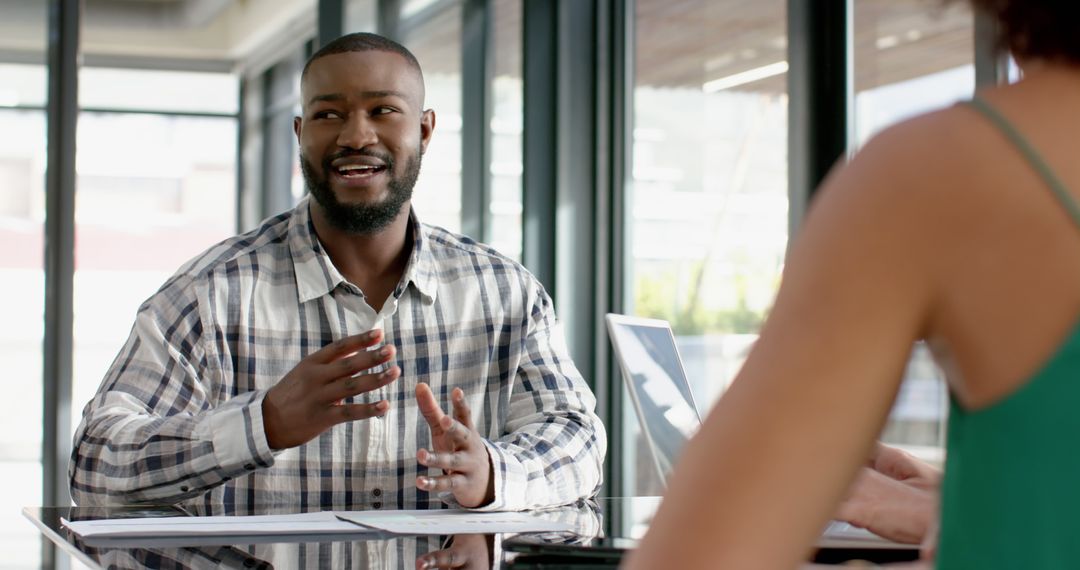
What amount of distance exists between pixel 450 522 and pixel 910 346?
3.63ft

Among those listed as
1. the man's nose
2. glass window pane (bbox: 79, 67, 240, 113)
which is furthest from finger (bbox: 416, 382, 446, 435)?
glass window pane (bbox: 79, 67, 240, 113)

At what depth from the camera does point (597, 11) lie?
452 centimetres

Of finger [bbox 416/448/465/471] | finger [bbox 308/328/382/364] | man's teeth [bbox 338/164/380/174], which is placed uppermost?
man's teeth [bbox 338/164/380/174]

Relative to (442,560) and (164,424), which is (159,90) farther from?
(442,560)

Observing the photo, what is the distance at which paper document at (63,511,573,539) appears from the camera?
4.33 feet

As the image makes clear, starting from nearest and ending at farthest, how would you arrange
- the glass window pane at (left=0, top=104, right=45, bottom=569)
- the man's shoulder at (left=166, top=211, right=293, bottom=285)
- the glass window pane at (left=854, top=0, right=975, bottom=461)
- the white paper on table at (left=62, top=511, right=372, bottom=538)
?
1. the white paper on table at (left=62, top=511, right=372, bottom=538)
2. the man's shoulder at (left=166, top=211, right=293, bottom=285)
3. the glass window pane at (left=854, top=0, right=975, bottom=461)
4. the glass window pane at (left=0, top=104, right=45, bottom=569)

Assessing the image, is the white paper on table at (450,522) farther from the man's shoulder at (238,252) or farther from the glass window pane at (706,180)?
the glass window pane at (706,180)

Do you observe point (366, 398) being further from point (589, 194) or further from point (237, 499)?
point (589, 194)

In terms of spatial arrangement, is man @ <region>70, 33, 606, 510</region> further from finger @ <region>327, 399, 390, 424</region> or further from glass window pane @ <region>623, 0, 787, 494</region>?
glass window pane @ <region>623, 0, 787, 494</region>

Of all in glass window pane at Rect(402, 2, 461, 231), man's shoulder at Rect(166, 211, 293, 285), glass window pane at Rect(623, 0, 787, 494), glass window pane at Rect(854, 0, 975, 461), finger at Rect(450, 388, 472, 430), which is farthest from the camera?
glass window pane at Rect(402, 2, 461, 231)

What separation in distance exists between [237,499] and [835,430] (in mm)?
1653

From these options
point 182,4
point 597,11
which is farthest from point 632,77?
point 182,4

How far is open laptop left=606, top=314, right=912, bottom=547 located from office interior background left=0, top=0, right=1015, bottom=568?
4.03 ft

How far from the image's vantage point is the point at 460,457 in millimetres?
1583
